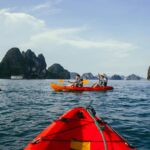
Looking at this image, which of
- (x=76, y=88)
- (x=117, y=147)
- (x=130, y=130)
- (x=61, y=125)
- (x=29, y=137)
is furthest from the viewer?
(x=76, y=88)

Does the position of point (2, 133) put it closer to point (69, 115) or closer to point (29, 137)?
point (29, 137)

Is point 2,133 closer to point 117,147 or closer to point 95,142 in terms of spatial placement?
point 95,142

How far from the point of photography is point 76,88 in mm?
35750

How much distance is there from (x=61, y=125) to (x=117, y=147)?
1.85m

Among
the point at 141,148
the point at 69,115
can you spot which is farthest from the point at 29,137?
the point at 141,148

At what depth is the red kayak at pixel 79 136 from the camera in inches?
306

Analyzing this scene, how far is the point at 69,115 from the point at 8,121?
A: 599cm

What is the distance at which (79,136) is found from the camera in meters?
8.77

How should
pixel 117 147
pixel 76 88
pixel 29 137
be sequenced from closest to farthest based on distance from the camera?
pixel 117 147
pixel 29 137
pixel 76 88

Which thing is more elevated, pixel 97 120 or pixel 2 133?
pixel 97 120

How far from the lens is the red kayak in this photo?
7777 mm

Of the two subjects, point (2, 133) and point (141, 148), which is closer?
point (141, 148)

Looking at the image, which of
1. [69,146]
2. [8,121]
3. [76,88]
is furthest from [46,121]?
[76,88]

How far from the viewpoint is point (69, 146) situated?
26.9ft
